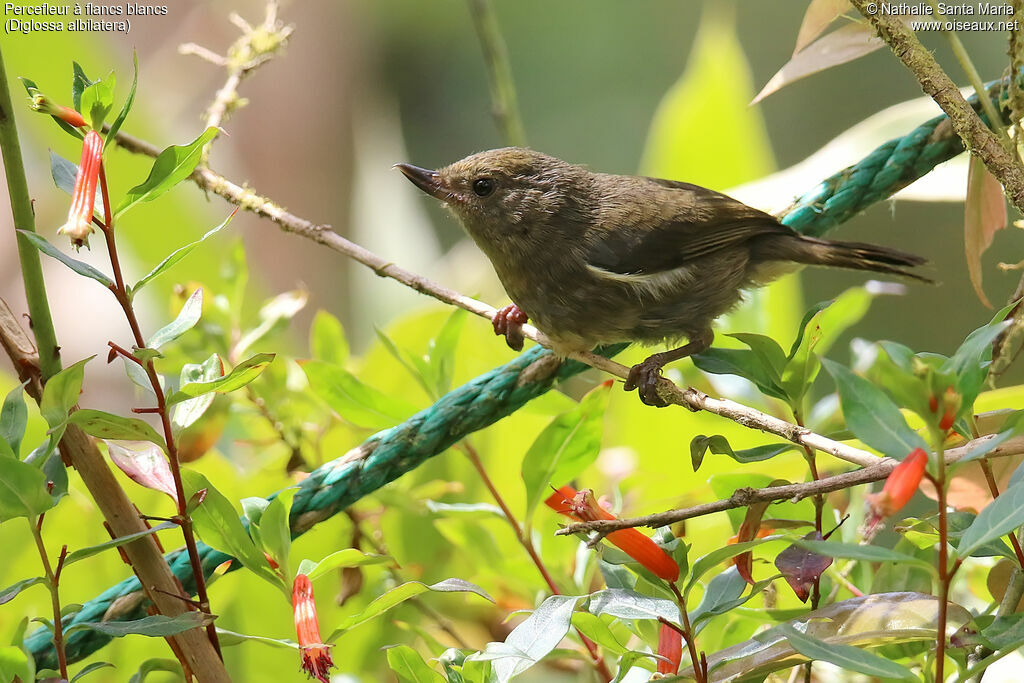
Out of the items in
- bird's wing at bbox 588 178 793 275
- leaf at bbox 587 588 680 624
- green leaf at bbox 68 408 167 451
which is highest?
bird's wing at bbox 588 178 793 275

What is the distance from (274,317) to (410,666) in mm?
976

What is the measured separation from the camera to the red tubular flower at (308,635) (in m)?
0.93

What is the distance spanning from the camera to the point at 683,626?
36.5 inches

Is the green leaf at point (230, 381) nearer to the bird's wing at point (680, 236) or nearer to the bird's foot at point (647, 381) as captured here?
the bird's foot at point (647, 381)

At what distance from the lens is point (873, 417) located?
0.74 m

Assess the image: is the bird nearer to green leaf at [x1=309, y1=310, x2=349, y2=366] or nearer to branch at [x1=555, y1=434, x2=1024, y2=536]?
green leaf at [x1=309, y1=310, x2=349, y2=366]

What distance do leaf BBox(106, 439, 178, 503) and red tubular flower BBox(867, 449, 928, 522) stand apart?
27.8 inches

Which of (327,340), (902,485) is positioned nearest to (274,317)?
(327,340)

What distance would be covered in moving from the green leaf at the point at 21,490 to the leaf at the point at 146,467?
11 cm

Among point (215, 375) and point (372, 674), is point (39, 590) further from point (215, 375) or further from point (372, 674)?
point (215, 375)

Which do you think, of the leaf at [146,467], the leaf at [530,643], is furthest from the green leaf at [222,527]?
the leaf at [530,643]

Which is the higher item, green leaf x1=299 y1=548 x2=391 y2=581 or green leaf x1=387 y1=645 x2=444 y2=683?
green leaf x1=299 y1=548 x2=391 y2=581

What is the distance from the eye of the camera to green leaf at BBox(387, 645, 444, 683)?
2.98ft

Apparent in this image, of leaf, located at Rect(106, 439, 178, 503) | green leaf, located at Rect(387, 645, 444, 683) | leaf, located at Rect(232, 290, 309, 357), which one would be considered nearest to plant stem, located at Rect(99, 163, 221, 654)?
leaf, located at Rect(106, 439, 178, 503)
